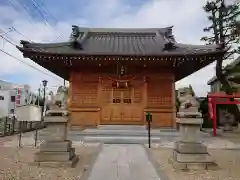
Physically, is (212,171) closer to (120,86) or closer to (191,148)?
(191,148)

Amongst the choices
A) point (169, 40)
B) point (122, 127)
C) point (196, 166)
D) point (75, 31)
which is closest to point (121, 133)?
point (122, 127)

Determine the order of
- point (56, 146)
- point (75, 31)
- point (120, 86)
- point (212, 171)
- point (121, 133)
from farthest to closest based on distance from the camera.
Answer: point (75, 31)
point (120, 86)
point (121, 133)
point (56, 146)
point (212, 171)

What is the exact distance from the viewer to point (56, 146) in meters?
7.29

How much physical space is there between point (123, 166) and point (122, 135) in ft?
18.9

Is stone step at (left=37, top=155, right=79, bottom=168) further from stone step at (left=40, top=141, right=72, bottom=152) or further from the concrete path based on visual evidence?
the concrete path

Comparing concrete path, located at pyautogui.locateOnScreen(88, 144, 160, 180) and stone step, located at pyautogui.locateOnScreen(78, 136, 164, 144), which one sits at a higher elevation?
stone step, located at pyautogui.locateOnScreen(78, 136, 164, 144)

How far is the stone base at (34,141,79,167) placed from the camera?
704 cm

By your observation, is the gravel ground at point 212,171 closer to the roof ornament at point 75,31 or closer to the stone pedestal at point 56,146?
the stone pedestal at point 56,146

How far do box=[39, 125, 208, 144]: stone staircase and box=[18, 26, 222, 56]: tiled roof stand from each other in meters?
3.94

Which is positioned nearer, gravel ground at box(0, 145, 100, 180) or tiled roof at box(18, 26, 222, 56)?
gravel ground at box(0, 145, 100, 180)

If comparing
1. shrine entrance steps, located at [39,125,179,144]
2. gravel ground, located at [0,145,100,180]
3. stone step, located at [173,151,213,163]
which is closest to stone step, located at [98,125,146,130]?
shrine entrance steps, located at [39,125,179,144]

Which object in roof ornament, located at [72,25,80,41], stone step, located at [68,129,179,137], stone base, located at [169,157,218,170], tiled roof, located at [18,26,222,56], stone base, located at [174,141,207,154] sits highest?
roof ornament, located at [72,25,80,41]

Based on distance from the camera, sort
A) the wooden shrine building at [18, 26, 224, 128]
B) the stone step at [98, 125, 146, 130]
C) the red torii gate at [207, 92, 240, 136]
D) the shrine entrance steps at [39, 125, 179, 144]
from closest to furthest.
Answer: the shrine entrance steps at [39, 125, 179, 144], the stone step at [98, 125, 146, 130], the wooden shrine building at [18, 26, 224, 128], the red torii gate at [207, 92, 240, 136]

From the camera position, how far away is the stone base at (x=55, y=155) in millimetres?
7043
